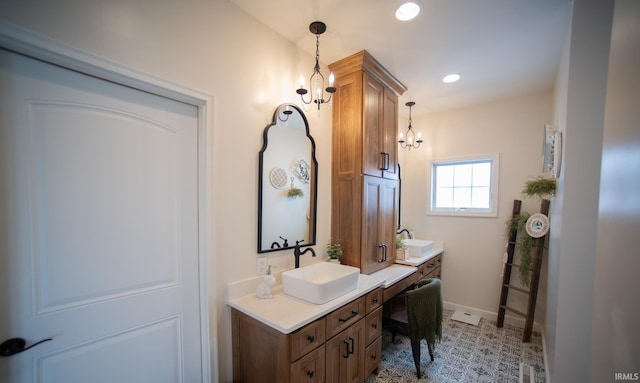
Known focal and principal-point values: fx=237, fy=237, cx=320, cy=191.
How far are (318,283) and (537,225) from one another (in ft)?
8.54

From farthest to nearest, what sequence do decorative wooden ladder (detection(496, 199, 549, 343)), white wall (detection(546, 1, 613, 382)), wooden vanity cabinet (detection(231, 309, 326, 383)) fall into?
1. decorative wooden ladder (detection(496, 199, 549, 343))
2. white wall (detection(546, 1, 613, 382))
3. wooden vanity cabinet (detection(231, 309, 326, 383))

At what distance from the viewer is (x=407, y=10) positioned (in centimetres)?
163

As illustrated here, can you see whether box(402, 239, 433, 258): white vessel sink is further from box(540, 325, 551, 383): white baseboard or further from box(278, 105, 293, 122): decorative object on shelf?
box(278, 105, 293, 122): decorative object on shelf

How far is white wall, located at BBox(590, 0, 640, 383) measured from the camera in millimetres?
478

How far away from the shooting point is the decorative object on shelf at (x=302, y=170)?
203 cm

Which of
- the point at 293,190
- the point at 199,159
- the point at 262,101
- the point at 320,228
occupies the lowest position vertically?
the point at 320,228

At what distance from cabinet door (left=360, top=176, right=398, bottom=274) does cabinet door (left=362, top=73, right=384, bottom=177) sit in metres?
0.13

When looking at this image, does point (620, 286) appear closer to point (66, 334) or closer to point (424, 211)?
point (66, 334)

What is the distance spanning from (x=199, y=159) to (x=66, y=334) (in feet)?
3.33

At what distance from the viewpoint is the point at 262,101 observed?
1.79 metres

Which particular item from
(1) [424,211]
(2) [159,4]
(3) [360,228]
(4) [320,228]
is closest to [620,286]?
(3) [360,228]

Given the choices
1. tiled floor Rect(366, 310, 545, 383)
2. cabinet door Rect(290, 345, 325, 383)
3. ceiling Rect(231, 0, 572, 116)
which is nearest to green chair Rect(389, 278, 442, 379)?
tiled floor Rect(366, 310, 545, 383)

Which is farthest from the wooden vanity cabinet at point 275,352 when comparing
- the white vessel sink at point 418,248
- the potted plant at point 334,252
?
the white vessel sink at point 418,248

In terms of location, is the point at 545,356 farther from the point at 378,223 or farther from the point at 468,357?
the point at 378,223
